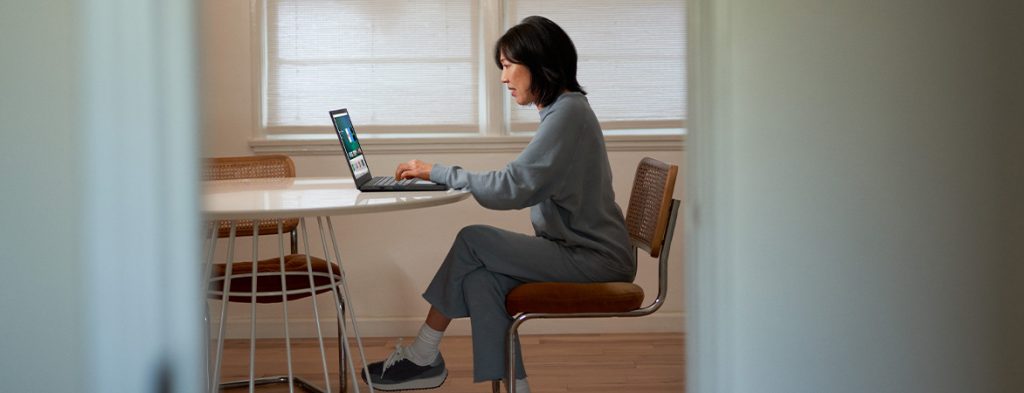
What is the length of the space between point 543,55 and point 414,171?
0.46 m

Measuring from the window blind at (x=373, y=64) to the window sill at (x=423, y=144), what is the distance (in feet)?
0.18

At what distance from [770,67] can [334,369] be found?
282 cm

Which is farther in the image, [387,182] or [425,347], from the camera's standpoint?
[387,182]

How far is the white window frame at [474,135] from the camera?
4.10m

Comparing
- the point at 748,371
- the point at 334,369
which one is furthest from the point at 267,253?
the point at 748,371

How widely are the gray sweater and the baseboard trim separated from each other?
1492 mm

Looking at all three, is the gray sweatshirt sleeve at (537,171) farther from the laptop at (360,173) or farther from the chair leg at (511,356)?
the chair leg at (511,356)

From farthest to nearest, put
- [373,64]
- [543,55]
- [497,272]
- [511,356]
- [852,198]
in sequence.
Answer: [373,64] < [543,55] < [497,272] < [511,356] < [852,198]

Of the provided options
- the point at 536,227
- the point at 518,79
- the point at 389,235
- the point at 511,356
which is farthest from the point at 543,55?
the point at 389,235

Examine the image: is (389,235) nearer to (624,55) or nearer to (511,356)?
(624,55)

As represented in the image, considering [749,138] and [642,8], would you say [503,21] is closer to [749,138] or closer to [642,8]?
[642,8]

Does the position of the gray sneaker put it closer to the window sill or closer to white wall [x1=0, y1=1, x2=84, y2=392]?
the window sill

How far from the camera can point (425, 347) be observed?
280cm

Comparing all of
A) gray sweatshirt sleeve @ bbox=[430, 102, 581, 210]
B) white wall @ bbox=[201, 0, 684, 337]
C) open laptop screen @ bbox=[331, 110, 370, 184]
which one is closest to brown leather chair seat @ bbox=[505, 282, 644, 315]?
gray sweatshirt sleeve @ bbox=[430, 102, 581, 210]
